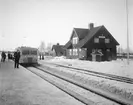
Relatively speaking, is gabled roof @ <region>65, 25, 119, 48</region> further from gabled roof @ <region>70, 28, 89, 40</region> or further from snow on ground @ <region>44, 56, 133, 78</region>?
snow on ground @ <region>44, 56, 133, 78</region>

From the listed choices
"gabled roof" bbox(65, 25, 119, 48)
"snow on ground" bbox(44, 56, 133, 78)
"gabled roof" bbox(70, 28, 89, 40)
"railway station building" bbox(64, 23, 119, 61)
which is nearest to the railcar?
"snow on ground" bbox(44, 56, 133, 78)

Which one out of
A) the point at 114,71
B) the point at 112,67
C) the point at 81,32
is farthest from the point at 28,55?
the point at 81,32

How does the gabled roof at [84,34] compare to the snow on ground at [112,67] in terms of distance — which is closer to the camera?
the snow on ground at [112,67]

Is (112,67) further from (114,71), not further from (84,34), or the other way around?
(84,34)

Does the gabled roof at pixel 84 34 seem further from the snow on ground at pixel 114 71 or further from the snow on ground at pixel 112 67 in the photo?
the snow on ground at pixel 114 71

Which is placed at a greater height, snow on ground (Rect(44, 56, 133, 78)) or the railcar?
the railcar

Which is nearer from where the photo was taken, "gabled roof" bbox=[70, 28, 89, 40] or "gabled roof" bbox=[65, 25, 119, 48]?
"gabled roof" bbox=[65, 25, 119, 48]

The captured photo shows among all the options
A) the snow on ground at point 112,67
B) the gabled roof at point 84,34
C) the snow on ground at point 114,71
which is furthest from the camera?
the gabled roof at point 84,34

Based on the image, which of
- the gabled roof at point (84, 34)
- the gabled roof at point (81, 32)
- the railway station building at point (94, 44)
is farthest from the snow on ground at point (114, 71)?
the gabled roof at point (81, 32)

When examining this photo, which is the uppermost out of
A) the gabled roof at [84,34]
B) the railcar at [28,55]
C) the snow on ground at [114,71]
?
the gabled roof at [84,34]

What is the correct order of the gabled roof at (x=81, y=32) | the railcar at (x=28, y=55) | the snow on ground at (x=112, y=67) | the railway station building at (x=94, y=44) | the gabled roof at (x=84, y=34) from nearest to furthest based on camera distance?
the snow on ground at (x=112, y=67), the railcar at (x=28, y=55), the railway station building at (x=94, y=44), the gabled roof at (x=84, y=34), the gabled roof at (x=81, y=32)

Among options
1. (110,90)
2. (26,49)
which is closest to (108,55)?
(26,49)

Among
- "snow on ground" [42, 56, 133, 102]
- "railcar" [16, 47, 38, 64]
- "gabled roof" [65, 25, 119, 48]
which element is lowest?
"snow on ground" [42, 56, 133, 102]

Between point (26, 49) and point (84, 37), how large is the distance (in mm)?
18760
